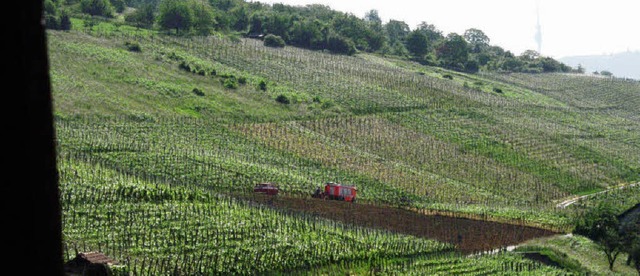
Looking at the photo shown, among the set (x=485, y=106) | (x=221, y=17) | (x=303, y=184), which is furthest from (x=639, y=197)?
(x=221, y=17)

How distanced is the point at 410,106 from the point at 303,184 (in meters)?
49.9

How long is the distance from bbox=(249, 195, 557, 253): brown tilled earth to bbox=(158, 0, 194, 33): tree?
87.6 meters

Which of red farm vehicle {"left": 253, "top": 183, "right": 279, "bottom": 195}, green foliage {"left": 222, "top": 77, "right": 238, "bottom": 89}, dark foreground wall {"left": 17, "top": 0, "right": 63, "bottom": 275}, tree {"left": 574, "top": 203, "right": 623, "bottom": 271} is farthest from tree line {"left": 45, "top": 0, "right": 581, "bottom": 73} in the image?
dark foreground wall {"left": 17, "top": 0, "right": 63, "bottom": 275}

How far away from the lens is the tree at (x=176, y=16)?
454 feet

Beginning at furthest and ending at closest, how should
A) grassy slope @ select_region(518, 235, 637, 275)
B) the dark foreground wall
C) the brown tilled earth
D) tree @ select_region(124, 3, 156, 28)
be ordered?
tree @ select_region(124, 3, 156, 28)
the brown tilled earth
grassy slope @ select_region(518, 235, 637, 275)
the dark foreground wall

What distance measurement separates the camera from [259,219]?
1801 inches

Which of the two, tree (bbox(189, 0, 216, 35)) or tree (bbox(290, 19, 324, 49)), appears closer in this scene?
tree (bbox(189, 0, 216, 35))

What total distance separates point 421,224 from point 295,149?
27.7 metres

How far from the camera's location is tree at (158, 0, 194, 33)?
138 metres

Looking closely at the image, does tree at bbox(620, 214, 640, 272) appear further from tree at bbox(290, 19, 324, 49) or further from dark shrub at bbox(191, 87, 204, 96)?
tree at bbox(290, 19, 324, 49)

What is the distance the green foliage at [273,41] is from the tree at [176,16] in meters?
13.6

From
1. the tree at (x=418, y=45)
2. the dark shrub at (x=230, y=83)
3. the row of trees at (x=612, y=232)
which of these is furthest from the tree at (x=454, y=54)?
the row of trees at (x=612, y=232)

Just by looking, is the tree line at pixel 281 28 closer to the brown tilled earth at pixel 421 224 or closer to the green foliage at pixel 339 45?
the green foliage at pixel 339 45

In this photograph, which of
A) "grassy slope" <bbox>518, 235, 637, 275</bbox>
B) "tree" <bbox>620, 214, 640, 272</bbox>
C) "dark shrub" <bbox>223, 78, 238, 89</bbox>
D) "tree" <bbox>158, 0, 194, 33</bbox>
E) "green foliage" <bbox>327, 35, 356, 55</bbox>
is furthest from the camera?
"green foliage" <bbox>327, 35, 356, 55</bbox>
